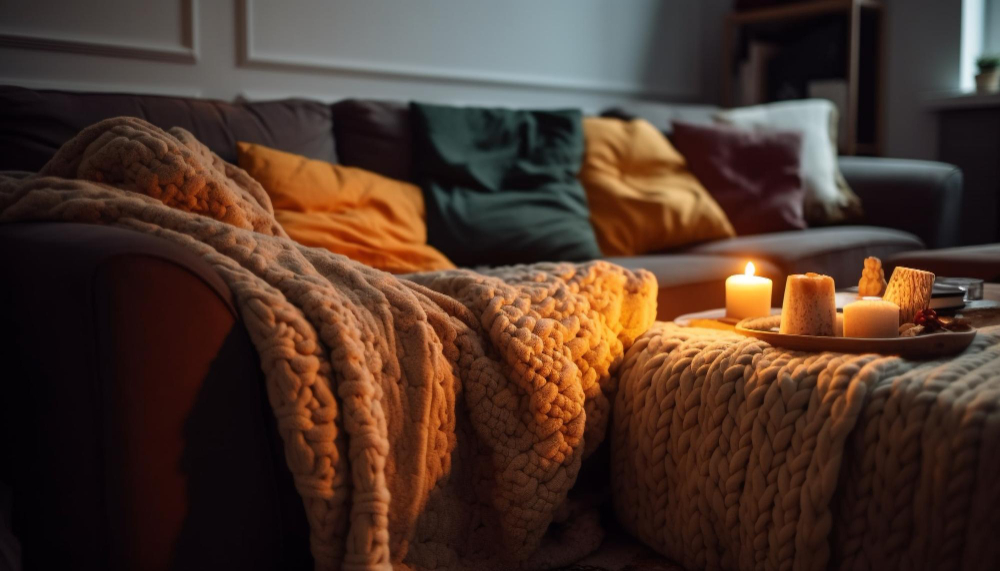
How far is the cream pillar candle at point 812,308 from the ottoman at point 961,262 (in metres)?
0.96

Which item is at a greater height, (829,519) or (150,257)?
(150,257)

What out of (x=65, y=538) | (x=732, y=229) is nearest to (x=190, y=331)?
(x=65, y=538)

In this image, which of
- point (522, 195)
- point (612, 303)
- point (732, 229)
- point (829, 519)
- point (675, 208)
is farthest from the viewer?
point (732, 229)

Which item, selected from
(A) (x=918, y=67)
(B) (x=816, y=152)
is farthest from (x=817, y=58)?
(B) (x=816, y=152)

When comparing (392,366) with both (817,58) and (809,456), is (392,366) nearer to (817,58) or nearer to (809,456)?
(809,456)

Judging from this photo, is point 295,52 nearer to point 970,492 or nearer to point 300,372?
point 300,372

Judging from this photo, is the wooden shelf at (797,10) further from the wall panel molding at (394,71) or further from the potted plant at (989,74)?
the wall panel molding at (394,71)

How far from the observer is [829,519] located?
0.98 meters

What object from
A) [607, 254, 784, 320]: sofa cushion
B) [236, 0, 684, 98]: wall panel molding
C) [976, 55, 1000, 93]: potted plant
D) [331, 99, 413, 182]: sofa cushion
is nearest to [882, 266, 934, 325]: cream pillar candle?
[607, 254, 784, 320]: sofa cushion

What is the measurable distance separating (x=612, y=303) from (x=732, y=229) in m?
1.25

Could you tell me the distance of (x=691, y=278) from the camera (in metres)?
1.85

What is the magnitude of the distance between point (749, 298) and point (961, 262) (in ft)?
2.83

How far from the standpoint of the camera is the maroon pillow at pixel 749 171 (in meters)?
2.52

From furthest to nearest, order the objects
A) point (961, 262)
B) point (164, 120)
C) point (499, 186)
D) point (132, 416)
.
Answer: point (499, 186) < point (961, 262) < point (164, 120) < point (132, 416)
